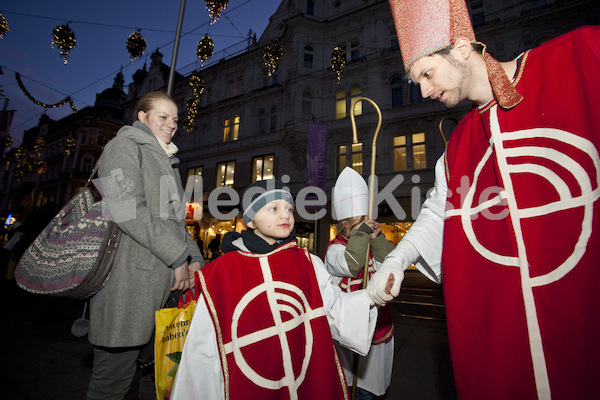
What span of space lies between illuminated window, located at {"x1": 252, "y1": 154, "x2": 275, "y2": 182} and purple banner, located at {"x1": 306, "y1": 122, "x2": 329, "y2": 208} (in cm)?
454

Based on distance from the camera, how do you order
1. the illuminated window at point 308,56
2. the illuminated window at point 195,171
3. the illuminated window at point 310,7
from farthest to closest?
the illuminated window at point 195,171 < the illuminated window at point 310,7 < the illuminated window at point 308,56

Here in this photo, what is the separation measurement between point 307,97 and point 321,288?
15996 millimetres

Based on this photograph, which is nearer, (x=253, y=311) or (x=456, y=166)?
(x=456, y=166)

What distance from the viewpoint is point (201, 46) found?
859cm

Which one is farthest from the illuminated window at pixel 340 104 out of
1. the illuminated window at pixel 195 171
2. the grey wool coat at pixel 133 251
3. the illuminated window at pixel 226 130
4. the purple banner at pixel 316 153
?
the grey wool coat at pixel 133 251

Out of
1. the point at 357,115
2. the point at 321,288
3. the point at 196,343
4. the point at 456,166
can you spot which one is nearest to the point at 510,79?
the point at 456,166

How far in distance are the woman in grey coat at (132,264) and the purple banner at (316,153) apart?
11.2 meters

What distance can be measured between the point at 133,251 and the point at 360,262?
1568mm

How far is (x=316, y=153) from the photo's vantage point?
12.9 metres

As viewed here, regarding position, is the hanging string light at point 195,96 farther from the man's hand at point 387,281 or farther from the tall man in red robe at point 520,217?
the man's hand at point 387,281

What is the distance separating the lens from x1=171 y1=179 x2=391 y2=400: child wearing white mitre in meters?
1.43

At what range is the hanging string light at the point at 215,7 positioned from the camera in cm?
672

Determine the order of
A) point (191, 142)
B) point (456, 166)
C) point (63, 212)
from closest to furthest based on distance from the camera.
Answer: point (456, 166), point (63, 212), point (191, 142)

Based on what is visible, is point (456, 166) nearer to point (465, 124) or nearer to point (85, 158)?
point (465, 124)
